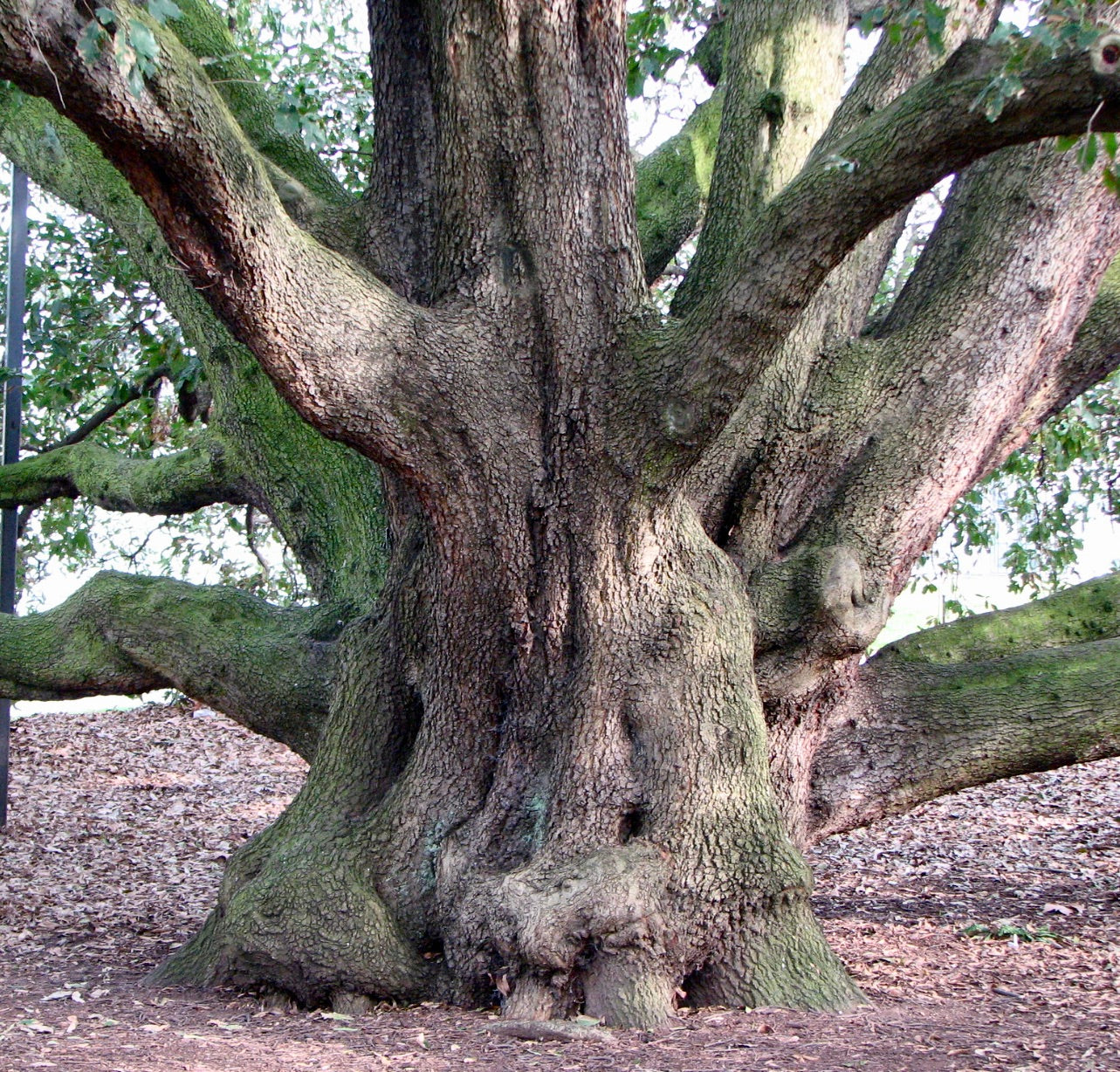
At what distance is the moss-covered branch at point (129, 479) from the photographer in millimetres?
6152

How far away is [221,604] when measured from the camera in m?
5.35

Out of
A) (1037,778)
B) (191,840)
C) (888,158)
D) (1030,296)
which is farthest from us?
(1037,778)

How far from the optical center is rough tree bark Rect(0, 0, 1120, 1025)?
383 centimetres

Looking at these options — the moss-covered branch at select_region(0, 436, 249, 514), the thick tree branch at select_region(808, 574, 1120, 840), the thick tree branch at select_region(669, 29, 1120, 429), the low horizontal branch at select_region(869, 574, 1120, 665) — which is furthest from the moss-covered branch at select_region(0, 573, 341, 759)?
the low horizontal branch at select_region(869, 574, 1120, 665)

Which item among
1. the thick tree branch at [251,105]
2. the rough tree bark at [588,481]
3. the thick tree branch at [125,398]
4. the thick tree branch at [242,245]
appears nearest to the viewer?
the thick tree branch at [242,245]

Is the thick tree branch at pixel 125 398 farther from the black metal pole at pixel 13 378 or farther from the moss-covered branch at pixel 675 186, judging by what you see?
the moss-covered branch at pixel 675 186

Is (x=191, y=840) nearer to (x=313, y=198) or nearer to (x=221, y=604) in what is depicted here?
(x=221, y=604)

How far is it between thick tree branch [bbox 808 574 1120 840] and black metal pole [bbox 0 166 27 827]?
5.17 meters

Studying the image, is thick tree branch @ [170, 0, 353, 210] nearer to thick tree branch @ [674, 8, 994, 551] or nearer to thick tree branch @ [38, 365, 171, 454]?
thick tree branch @ [674, 8, 994, 551]

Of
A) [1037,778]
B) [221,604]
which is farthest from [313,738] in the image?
[1037,778]

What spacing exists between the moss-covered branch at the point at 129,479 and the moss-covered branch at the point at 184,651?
855mm

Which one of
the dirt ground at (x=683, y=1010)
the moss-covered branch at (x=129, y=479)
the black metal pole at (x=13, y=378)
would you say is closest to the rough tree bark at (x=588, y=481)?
the dirt ground at (x=683, y=1010)

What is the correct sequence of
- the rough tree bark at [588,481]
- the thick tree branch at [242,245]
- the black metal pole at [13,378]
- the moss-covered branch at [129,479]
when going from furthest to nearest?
the black metal pole at [13,378]
the moss-covered branch at [129,479]
the rough tree bark at [588,481]
the thick tree branch at [242,245]

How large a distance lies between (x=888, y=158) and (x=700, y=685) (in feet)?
6.32
